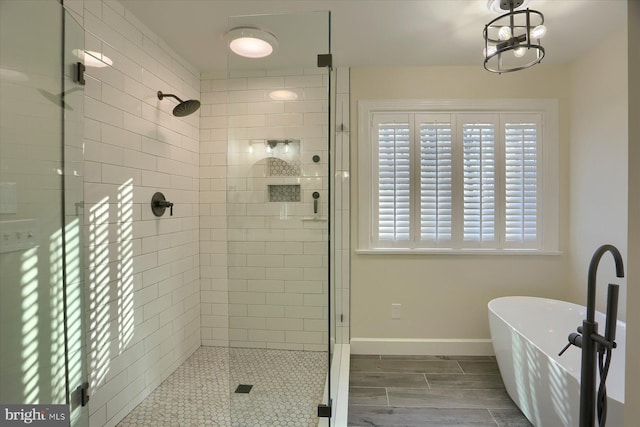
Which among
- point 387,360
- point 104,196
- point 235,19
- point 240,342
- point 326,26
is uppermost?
point 235,19

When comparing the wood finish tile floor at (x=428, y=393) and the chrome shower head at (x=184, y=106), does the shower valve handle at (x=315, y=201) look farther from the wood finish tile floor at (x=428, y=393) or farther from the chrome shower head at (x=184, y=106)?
the wood finish tile floor at (x=428, y=393)

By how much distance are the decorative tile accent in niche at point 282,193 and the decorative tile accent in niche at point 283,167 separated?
0.09 meters

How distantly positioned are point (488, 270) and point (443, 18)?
2.05 metres

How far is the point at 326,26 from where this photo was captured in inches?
67.0

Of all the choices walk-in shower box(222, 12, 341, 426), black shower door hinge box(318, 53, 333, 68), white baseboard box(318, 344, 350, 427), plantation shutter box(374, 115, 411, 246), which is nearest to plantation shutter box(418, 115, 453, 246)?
plantation shutter box(374, 115, 411, 246)

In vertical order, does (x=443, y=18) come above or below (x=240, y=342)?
above

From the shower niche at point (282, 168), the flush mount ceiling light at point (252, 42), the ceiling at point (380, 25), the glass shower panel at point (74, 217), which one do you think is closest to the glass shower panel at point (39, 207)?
the glass shower panel at point (74, 217)

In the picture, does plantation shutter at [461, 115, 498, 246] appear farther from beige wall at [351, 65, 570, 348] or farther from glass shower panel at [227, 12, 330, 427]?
glass shower panel at [227, 12, 330, 427]

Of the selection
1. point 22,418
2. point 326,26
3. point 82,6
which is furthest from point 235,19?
point 22,418

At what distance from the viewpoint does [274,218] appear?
7.06ft

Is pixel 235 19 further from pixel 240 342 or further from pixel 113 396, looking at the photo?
pixel 113 396

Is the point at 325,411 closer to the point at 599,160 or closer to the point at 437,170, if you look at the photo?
the point at 437,170

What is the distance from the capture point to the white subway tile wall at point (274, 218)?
1992mm

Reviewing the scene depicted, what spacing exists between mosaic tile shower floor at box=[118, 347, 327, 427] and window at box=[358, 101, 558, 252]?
1.21m
